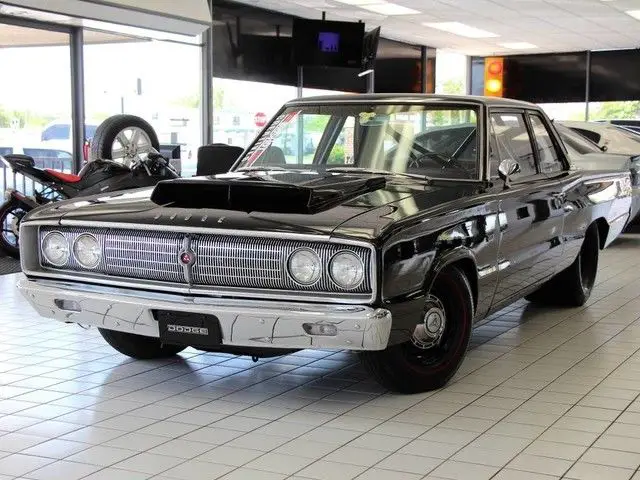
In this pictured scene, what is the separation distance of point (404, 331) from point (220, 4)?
42.2 feet

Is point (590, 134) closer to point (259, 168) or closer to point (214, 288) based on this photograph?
point (259, 168)

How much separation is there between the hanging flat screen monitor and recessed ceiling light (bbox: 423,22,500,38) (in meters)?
3.69

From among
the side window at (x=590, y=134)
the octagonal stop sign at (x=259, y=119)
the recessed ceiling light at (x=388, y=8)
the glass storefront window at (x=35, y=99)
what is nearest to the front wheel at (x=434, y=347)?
the side window at (x=590, y=134)

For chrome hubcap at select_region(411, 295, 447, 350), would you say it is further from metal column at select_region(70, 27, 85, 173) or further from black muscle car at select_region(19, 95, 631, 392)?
metal column at select_region(70, 27, 85, 173)

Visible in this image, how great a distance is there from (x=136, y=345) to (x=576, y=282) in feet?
11.6

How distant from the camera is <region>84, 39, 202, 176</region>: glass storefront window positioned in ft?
45.7

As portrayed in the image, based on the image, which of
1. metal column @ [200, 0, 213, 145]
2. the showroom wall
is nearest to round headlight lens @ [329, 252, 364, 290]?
metal column @ [200, 0, 213, 145]

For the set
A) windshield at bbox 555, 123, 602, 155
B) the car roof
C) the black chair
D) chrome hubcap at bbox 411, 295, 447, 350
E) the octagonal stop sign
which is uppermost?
the octagonal stop sign

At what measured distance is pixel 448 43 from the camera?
77.1 ft

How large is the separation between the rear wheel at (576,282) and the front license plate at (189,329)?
12.0ft

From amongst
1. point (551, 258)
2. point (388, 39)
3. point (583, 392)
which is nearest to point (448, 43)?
point (388, 39)

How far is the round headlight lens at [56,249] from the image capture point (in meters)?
4.95

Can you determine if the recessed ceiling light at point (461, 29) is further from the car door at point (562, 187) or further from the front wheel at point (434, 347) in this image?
the front wheel at point (434, 347)

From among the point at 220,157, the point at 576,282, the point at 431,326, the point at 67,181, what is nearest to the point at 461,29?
the point at 67,181
